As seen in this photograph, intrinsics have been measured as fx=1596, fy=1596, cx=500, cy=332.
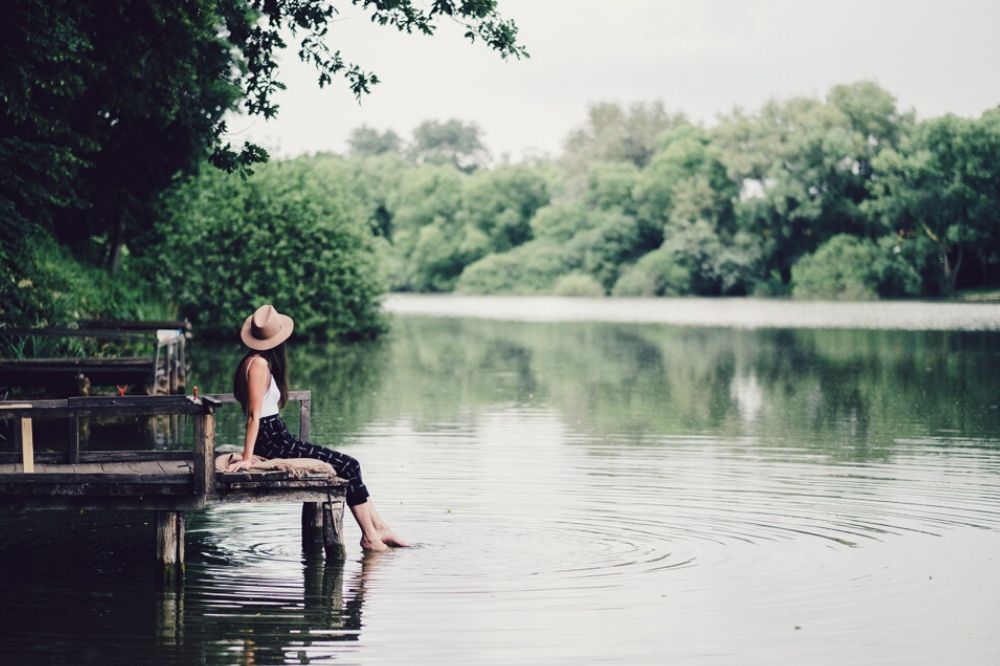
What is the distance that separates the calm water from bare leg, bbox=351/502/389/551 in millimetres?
157

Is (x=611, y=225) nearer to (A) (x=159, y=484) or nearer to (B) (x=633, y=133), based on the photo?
(B) (x=633, y=133)

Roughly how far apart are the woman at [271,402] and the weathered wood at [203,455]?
0.56 m

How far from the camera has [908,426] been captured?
22.9 metres

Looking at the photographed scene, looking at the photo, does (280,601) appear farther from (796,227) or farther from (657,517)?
(796,227)

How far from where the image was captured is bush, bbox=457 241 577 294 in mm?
114312

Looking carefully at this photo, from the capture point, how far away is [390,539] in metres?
12.7

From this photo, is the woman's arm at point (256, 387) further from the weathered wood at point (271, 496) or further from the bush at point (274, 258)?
the bush at point (274, 258)

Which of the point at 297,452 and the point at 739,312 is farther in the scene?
the point at 739,312

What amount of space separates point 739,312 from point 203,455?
66896mm

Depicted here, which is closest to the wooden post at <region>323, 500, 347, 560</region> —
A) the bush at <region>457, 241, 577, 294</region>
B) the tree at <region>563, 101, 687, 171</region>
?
the bush at <region>457, 241, 577, 294</region>

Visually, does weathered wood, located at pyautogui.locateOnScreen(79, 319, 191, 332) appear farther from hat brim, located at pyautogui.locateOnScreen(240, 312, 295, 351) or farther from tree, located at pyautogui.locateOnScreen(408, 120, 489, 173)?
tree, located at pyautogui.locateOnScreen(408, 120, 489, 173)

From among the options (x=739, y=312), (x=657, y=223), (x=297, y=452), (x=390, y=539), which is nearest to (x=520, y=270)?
(x=657, y=223)

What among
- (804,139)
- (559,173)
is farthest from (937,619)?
(559,173)

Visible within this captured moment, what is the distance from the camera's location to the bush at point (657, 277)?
10212 cm
